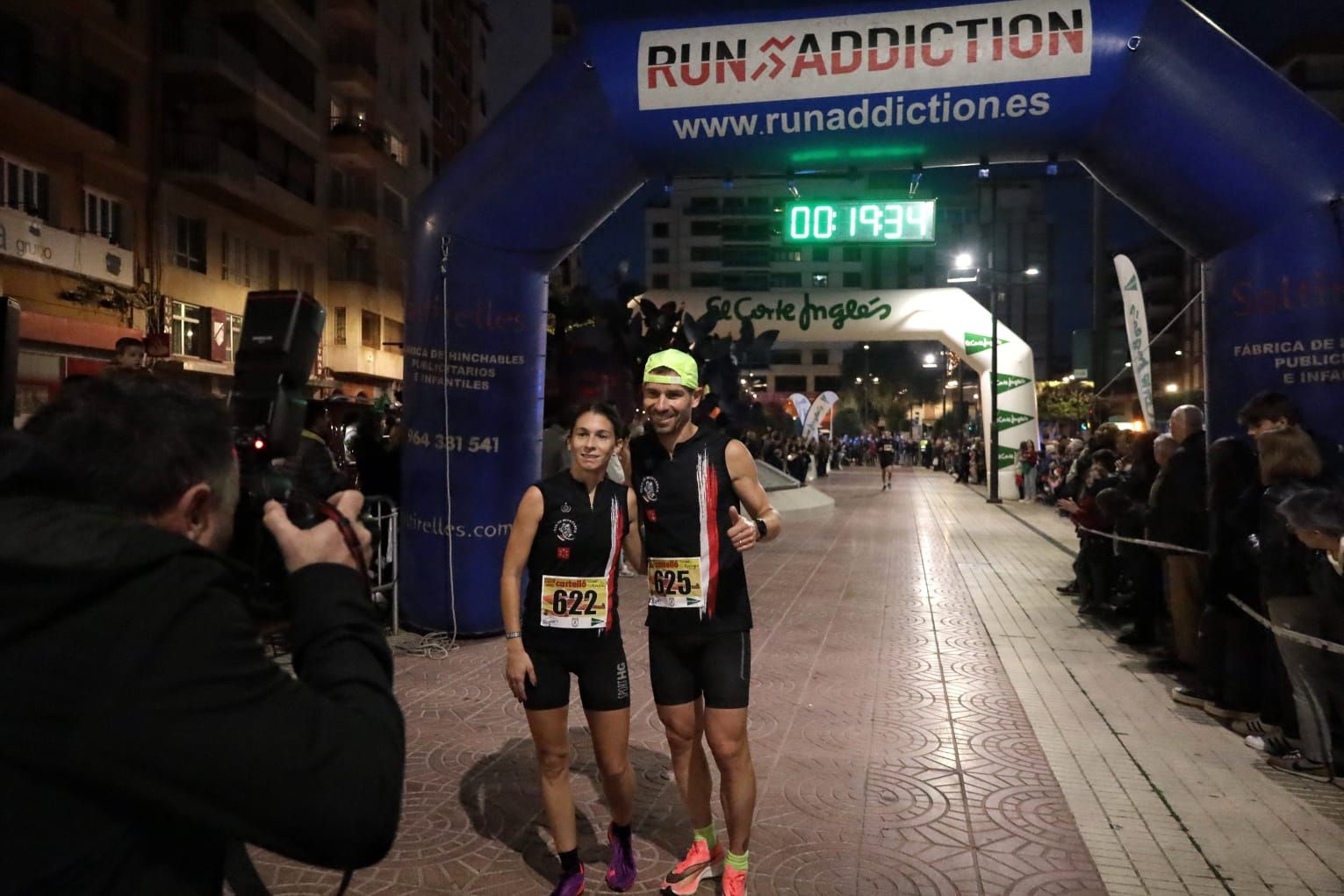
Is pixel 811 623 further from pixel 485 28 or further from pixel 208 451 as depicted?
pixel 485 28

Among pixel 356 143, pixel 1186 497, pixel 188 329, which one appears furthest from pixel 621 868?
pixel 356 143

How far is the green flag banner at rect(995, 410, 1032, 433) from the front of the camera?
22.6 metres

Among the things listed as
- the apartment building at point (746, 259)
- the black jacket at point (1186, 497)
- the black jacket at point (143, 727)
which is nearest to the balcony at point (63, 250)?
the black jacket at point (1186, 497)

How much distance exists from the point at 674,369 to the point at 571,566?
0.91 meters

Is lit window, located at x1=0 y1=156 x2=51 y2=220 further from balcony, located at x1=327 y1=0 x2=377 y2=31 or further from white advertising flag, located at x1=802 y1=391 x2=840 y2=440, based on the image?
white advertising flag, located at x1=802 y1=391 x2=840 y2=440

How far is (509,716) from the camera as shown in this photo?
Result: 5.83 metres

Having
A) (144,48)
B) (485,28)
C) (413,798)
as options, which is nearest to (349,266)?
(144,48)

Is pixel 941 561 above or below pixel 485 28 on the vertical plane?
below

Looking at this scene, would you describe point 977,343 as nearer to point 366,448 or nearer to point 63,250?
point 366,448

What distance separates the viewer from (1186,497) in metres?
6.93

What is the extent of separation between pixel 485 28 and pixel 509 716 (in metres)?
53.8

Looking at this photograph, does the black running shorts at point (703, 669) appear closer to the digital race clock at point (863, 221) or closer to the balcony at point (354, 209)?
the digital race clock at point (863, 221)

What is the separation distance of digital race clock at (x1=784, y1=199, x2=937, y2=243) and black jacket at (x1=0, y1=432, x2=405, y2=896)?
35.4ft

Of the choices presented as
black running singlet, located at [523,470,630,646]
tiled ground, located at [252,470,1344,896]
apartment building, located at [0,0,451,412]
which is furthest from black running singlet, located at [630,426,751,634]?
apartment building, located at [0,0,451,412]
